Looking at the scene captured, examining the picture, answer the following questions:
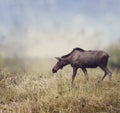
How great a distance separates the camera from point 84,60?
1463cm

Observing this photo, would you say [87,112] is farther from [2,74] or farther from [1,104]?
[2,74]

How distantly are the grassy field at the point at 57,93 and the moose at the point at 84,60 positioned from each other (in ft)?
1.09

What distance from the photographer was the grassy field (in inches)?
501

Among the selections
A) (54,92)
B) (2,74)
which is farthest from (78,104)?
(2,74)

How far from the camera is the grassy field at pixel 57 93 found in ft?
41.7

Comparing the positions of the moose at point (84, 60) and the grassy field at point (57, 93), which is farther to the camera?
the moose at point (84, 60)

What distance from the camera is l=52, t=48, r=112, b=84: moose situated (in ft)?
47.5

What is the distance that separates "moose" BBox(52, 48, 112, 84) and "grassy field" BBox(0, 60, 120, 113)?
13.1 inches

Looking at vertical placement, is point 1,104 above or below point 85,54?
below

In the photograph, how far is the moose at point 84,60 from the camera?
570 inches

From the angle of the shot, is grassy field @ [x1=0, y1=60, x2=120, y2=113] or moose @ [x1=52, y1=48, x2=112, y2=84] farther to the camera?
moose @ [x1=52, y1=48, x2=112, y2=84]

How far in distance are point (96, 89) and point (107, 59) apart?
38.3 inches

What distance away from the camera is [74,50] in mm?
14844

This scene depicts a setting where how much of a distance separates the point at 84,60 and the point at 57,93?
131 cm
